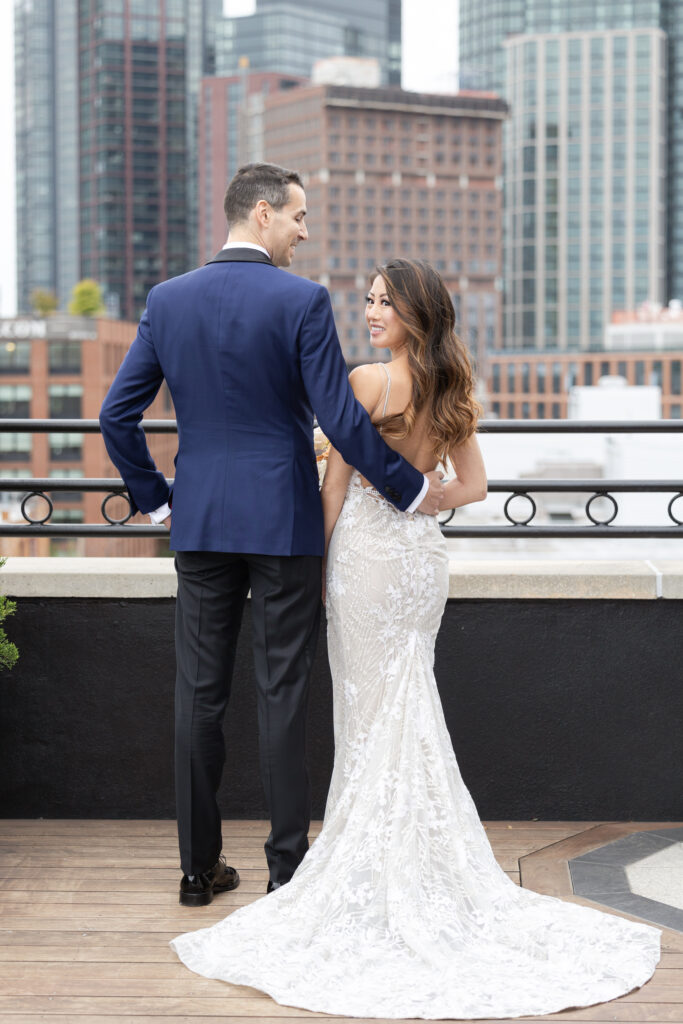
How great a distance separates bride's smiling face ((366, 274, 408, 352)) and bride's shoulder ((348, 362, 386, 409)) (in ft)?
0.19

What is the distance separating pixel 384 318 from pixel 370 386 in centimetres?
16

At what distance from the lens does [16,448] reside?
7956 cm

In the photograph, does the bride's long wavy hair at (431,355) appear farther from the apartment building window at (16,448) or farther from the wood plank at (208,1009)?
the apartment building window at (16,448)

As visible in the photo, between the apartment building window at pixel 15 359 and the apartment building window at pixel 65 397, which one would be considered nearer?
the apartment building window at pixel 15 359

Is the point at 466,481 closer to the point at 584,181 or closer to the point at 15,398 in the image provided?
the point at 15,398

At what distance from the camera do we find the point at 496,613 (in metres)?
3.43

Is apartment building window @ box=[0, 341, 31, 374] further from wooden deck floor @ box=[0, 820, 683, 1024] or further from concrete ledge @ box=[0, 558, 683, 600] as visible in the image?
wooden deck floor @ box=[0, 820, 683, 1024]

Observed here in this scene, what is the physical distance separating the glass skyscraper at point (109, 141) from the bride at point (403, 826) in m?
134

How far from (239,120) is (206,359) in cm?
14512

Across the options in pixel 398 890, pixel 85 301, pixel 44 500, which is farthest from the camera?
pixel 85 301

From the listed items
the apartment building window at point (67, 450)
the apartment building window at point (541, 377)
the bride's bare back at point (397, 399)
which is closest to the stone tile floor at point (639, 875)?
the bride's bare back at point (397, 399)

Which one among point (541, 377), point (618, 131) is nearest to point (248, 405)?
point (541, 377)

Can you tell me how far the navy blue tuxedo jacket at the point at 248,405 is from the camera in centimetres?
258

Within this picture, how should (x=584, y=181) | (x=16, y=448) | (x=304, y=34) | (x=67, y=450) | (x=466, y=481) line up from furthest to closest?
(x=304, y=34)
(x=584, y=181)
(x=67, y=450)
(x=16, y=448)
(x=466, y=481)
